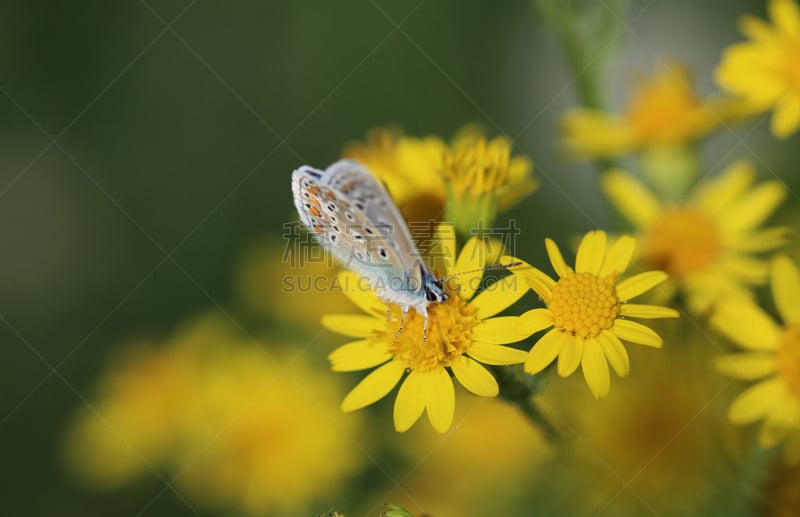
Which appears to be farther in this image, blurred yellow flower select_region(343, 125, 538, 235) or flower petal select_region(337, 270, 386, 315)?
blurred yellow flower select_region(343, 125, 538, 235)

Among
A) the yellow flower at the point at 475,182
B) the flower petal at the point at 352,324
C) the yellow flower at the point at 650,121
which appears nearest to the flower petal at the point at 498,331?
the flower petal at the point at 352,324

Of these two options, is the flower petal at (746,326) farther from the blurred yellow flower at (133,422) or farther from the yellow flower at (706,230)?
the blurred yellow flower at (133,422)

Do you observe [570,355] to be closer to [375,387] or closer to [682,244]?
[375,387]

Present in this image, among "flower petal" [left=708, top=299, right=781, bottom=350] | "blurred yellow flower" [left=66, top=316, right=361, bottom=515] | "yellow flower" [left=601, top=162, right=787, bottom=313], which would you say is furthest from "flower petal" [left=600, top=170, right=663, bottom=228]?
"blurred yellow flower" [left=66, top=316, right=361, bottom=515]

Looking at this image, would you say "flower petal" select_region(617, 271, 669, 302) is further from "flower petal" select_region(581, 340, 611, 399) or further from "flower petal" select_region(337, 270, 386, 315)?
"flower petal" select_region(337, 270, 386, 315)

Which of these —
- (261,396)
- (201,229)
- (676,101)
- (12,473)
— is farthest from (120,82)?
(676,101)
